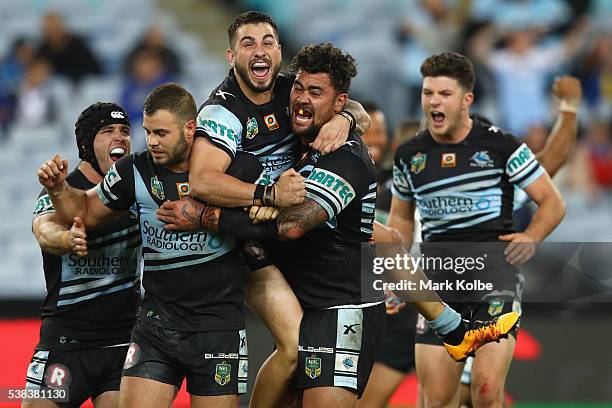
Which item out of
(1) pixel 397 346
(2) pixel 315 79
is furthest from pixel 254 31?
(1) pixel 397 346

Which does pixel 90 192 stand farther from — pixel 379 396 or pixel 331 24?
pixel 331 24

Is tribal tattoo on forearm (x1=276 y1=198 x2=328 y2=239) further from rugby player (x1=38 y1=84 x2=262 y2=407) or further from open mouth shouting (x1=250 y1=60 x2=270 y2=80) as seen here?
open mouth shouting (x1=250 y1=60 x2=270 y2=80)

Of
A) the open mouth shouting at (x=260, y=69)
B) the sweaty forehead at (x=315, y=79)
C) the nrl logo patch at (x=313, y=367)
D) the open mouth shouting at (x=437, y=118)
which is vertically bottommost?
the nrl logo patch at (x=313, y=367)

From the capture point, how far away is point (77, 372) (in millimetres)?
6246

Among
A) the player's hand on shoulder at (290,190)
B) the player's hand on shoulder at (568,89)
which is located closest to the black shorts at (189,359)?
the player's hand on shoulder at (290,190)

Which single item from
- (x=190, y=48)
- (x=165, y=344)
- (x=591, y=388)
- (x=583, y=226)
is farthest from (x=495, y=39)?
(x=165, y=344)

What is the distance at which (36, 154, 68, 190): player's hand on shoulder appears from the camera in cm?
584

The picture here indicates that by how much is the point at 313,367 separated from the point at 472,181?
6.49 ft

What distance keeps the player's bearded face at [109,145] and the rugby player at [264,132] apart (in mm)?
622

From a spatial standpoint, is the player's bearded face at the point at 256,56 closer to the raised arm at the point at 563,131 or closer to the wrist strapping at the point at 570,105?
the raised arm at the point at 563,131

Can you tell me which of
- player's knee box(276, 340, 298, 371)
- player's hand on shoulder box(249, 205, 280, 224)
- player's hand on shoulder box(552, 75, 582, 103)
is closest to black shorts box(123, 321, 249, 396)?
player's knee box(276, 340, 298, 371)

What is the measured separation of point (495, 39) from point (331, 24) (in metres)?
2.16

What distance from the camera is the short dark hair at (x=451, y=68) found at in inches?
295

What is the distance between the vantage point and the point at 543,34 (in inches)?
548
